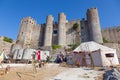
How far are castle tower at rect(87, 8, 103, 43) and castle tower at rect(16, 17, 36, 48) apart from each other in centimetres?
2419

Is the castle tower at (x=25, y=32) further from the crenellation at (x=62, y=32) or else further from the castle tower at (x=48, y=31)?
the castle tower at (x=48, y=31)

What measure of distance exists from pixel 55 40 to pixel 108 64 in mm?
29792

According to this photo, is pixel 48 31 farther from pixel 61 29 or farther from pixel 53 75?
pixel 53 75

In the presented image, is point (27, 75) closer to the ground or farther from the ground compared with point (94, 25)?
closer to the ground

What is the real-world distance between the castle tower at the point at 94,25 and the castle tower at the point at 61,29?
969 cm

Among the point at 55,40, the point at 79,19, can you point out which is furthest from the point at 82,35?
the point at 55,40

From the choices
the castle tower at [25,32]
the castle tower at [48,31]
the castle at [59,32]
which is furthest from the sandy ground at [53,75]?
the castle tower at [25,32]

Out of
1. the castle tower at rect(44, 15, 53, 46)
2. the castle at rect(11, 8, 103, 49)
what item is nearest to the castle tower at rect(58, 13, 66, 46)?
the castle at rect(11, 8, 103, 49)

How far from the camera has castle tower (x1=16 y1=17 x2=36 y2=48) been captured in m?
41.1

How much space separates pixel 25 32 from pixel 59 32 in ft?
45.9

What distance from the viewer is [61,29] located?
41.1m

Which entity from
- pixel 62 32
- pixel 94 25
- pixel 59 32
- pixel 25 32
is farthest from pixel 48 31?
pixel 94 25

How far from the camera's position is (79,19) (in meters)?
44.2

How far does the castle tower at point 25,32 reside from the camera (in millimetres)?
41138
